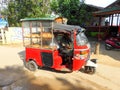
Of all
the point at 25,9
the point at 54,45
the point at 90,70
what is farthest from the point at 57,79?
the point at 25,9

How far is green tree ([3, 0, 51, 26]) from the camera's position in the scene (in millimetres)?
20938

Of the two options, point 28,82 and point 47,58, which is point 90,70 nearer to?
point 47,58

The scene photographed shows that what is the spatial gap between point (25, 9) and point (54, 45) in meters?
14.8

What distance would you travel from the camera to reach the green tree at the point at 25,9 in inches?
824

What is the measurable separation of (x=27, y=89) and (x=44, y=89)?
0.63 m

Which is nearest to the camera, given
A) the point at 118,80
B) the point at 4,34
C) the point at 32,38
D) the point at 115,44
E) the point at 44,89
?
the point at 44,89

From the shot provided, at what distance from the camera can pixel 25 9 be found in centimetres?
2133

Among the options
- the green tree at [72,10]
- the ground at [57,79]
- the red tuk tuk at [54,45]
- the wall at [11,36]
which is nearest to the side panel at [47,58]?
the red tuk tuk at [54,45]

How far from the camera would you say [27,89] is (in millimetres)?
6406

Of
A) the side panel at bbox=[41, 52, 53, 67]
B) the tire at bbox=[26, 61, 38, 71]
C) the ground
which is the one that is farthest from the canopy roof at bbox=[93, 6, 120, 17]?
the tire at bbox=[26, 61, 38, 71]

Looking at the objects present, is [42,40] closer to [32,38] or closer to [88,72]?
[32,38]

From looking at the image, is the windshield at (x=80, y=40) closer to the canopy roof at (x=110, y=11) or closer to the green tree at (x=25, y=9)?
the canopy roof at (x=110, y=11)

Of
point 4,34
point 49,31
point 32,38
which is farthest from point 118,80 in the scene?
point 4,34

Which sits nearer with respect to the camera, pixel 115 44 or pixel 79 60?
pixel 79 60
